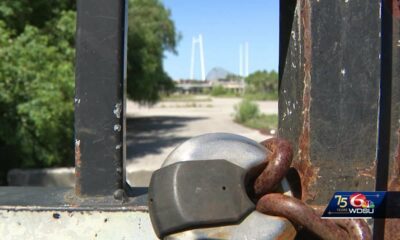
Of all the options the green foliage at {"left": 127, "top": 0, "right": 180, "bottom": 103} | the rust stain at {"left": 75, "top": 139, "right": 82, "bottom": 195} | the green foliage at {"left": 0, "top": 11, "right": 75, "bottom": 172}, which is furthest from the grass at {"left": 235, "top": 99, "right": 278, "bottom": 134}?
the rust stain at {"left": 75, "top": 139, "right": 82, "bottom": 195}

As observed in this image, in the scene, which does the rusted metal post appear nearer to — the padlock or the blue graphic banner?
the blue graphic banner

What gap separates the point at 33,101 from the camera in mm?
7320

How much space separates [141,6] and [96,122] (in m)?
21.4

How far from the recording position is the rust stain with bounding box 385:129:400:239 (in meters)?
1.12

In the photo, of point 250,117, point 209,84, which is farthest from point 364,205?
point 209,84

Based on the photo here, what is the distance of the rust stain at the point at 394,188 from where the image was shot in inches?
44.1

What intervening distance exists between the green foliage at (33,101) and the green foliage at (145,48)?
8236 millimetres

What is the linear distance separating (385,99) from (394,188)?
7.9 inches

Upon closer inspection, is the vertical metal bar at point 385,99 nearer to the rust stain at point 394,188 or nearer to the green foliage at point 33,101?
the rust stain at point 394,188

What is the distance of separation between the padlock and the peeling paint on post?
147 mm

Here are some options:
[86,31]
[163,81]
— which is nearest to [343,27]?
[86,31]

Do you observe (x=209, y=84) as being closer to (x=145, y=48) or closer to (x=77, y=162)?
(x=145, y=48)

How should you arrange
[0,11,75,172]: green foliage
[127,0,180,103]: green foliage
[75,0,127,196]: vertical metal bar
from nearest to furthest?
[75,0,127,196]: vertical metal bar, [0,11,75,172]: green foliage, [127,0,180,103]: green foliage

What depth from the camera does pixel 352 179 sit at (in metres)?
1.09
